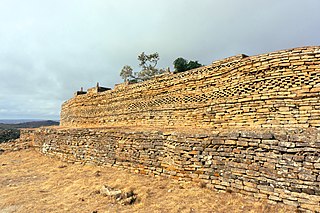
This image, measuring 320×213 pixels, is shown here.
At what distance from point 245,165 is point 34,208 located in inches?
238

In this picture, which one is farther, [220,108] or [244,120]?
[220,108]

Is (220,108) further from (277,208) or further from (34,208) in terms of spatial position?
(34,208)

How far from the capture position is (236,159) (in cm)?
608

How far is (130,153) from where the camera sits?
897 centimetres

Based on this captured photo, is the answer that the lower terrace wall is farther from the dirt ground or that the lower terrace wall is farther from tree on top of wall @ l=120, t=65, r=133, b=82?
tree on top of wall @ l=120, t=65, r=133, b=82

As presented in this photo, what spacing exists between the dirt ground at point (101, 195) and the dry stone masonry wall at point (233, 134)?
374mm

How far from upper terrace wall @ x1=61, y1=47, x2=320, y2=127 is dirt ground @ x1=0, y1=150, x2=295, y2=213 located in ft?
13.0

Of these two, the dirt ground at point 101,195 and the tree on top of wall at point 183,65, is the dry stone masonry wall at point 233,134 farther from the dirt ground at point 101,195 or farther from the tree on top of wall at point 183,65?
the tree on top of wall at point 183,65

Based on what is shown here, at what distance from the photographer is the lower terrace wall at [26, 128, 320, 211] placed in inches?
195

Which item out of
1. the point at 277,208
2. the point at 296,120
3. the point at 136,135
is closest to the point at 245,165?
the point at 277,208

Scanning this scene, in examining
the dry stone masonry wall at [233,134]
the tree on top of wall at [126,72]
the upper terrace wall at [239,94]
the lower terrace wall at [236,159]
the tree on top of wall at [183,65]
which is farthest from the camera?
the tree on top of wall at [126,72]

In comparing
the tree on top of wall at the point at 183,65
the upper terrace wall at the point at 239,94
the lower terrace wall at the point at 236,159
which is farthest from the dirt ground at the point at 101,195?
the tree on top of wall at the point at 183,65

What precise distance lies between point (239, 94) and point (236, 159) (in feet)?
14.1

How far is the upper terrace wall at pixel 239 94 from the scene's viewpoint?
7703 mm
